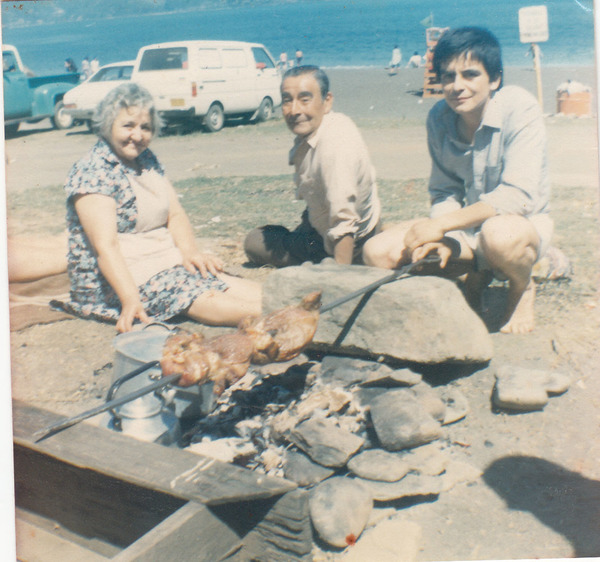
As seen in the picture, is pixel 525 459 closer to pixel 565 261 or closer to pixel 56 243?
pixel 565 261

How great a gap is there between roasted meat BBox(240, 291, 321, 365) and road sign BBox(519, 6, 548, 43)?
1649 millimetres

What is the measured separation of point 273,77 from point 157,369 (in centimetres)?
670

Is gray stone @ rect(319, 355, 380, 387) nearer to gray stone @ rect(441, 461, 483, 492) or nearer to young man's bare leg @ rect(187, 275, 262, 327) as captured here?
gray stone @ rect(441, 461, 483, 492)

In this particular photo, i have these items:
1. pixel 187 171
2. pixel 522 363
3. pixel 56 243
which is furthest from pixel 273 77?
pixel 522 363

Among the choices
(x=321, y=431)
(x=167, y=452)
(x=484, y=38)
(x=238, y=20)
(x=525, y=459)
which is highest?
(x=238, y=20)

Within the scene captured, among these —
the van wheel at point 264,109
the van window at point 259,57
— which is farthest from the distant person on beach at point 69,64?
the van wheel at point 264,109

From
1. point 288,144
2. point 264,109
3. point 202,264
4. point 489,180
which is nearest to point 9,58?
point 202,264

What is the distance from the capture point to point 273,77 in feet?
27.7

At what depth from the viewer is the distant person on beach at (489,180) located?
3133 millimetres

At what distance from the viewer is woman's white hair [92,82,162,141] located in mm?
3336

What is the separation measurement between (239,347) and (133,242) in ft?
4.91

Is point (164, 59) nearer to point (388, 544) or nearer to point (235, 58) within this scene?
point (235, 58)

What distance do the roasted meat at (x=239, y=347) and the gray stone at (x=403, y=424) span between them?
1.51 ft

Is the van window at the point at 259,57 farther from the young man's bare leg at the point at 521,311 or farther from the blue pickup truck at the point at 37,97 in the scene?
the young man's bare leg at the point at 521,311
